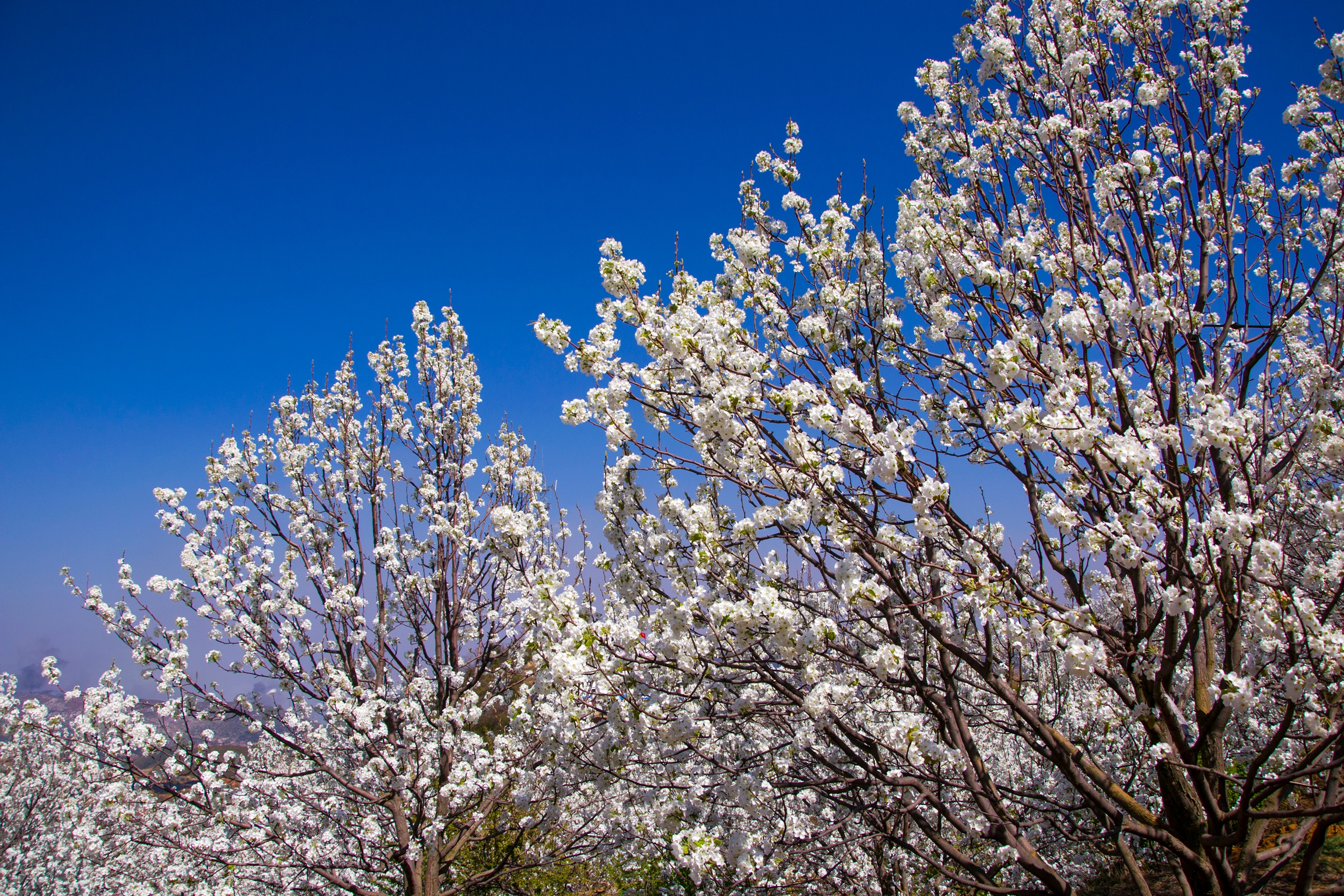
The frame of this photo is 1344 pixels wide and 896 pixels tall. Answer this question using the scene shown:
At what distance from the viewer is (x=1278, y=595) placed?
2.63 meters

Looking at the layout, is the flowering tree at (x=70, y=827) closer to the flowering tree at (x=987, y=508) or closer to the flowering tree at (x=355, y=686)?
the flowering tree at (x=355, y=686)

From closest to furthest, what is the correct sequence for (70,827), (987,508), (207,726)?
(987,508) < (207,726) < (70,827)

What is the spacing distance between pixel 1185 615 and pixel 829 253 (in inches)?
125

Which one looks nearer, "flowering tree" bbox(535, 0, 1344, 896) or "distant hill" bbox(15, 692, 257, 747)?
"flowering tree" bbox(535, 0, 1344, 896)

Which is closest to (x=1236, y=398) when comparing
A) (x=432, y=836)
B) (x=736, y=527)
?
(x=736, y=527)

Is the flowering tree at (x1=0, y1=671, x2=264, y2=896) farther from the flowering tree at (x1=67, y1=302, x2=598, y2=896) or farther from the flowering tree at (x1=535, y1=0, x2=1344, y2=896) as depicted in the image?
the flowering tree at (x1=535, y1=0, x2=1344, y2=896)

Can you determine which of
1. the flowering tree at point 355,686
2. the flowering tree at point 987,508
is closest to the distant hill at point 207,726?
the flowering tree at point 355,686

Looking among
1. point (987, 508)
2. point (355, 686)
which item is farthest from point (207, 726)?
point (987, 508)

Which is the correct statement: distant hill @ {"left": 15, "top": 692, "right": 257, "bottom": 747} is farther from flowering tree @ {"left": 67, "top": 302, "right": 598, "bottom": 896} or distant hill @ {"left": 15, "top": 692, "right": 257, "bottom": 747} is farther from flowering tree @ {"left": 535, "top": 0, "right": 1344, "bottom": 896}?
flowering tree @ {"left": 535, "top": 0, "right": 1344, "bottom": 896}

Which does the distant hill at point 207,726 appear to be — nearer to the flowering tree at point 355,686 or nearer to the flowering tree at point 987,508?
the flowering tree at point 355,686

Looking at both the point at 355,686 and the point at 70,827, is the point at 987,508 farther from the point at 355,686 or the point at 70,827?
the point at 70,827

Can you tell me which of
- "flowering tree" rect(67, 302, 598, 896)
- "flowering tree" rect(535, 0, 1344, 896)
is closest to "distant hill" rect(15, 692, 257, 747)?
"flowering tree" rect(67, 302, 598, 896)

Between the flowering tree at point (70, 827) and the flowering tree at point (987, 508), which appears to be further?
the flowering tree at point (70, 827)

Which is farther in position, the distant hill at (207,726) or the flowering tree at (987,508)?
the distant hill at (207,726)
